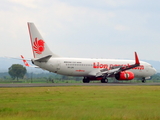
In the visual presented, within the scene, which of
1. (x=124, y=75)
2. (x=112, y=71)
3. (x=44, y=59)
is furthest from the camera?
(x=112, y=71)

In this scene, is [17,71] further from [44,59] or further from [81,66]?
[44,59]

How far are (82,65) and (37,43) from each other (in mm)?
8187

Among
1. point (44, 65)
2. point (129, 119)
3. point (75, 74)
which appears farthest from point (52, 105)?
point (75, 74)

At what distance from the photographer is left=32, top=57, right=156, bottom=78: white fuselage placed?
177ft

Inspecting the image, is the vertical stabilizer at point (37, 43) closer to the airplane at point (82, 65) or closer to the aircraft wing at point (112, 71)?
the airplane at point (82, 65)

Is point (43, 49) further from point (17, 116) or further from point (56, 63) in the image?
point (17, 116)

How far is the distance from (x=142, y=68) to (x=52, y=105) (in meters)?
42.2

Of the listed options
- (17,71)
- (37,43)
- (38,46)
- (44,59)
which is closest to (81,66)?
(44,59)

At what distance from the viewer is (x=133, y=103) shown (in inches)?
922

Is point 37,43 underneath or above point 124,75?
above

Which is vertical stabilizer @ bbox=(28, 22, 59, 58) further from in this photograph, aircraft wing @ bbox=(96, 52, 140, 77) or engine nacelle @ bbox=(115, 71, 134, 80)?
engine nacelle @ bbox=(115, 71, 134, 80)

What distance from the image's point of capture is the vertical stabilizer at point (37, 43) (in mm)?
52438

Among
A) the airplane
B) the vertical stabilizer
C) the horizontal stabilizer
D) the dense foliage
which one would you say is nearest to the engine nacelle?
the airplane

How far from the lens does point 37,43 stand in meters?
52.8
